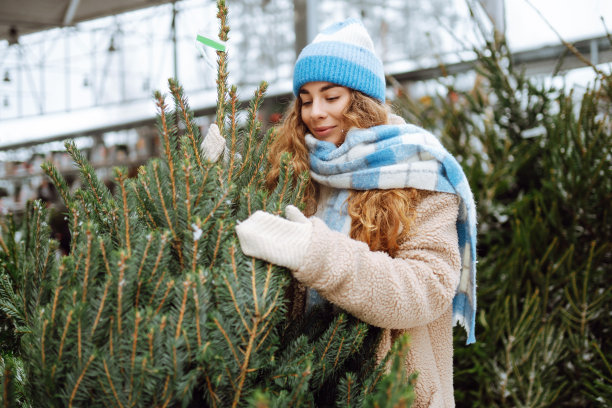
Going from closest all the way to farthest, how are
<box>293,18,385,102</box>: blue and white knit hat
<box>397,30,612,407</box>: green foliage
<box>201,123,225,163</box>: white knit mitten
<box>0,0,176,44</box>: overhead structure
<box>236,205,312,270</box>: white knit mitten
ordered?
<box>236,205,312,270</box>: white knit mitten < <box>201,123,225,163</box>: white knit mitten < <box>293,18,385,102</box>: blue and white knit hat < <box>397,30,612,407</box>: green foliage < <box>0,0,176,44</box>: overhead structure

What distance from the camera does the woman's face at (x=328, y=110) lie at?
1501 mm

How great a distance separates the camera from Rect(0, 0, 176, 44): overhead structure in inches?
260

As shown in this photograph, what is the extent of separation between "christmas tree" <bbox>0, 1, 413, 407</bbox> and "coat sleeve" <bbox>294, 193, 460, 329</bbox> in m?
0.07

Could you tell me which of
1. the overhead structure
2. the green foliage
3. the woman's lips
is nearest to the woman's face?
the woman's lips

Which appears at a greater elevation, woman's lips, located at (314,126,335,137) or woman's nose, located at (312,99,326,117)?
woman's nose, located at (312,99,326,117)

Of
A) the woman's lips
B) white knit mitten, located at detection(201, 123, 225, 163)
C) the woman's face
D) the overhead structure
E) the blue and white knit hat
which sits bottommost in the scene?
white knit mitten, located at detection(201, 123, 225, 163)

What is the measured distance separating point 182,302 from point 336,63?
0.89 m

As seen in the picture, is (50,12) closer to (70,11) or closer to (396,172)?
(70,11)

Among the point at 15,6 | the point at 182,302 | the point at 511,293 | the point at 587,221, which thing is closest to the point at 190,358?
the point at 182,302

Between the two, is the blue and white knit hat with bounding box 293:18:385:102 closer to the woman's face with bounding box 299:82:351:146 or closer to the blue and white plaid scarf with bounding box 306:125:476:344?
the woman's face with bounding box 299:82:351:146

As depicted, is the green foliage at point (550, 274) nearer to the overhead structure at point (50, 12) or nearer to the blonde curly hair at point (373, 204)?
the blonde curly hair at point (373, 204)

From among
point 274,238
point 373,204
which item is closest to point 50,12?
point 373,204

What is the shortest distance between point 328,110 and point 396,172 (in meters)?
0.33

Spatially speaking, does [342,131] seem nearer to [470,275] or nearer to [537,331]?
[470,275]
